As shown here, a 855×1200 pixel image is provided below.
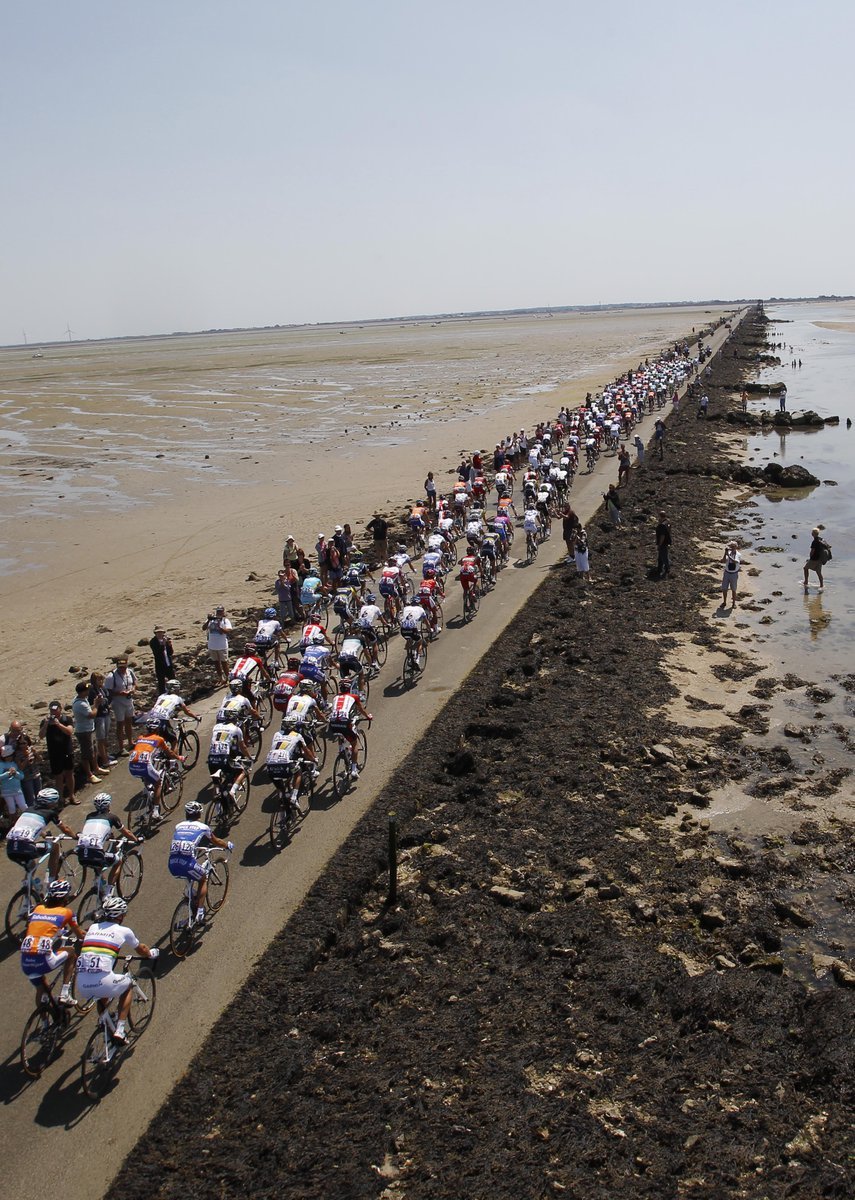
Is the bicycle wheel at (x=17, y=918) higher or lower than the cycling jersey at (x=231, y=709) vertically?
lower

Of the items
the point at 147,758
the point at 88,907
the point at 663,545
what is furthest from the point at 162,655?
the point at 663,545

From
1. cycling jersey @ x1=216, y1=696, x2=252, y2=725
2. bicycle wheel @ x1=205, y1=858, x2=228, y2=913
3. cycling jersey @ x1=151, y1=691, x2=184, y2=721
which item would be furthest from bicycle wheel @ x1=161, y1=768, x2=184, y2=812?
bicycle wheel @ x1=205, y1=858, x2=228, y2=913

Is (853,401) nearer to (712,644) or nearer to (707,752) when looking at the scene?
(712,644)

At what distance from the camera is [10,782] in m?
12.6

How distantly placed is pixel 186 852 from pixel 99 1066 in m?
2.23

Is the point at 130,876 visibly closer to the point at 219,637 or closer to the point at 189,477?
the point at 219,637

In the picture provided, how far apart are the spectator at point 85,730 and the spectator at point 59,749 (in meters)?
0.38

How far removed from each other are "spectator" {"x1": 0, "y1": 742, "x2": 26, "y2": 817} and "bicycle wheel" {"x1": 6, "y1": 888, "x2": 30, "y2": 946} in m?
2.14

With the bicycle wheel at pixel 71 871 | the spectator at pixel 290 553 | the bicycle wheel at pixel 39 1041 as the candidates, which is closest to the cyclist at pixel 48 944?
the bicycle wheel at pixel 39 1041

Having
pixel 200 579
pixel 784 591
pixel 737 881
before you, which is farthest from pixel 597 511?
pixel 737 881

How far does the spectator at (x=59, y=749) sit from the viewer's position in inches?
Result: 514

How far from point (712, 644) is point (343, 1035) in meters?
14.8

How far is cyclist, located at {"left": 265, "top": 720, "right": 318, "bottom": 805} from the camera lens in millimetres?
11797

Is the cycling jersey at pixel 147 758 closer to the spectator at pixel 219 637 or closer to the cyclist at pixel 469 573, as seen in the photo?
the spectator at pixel 219 637
